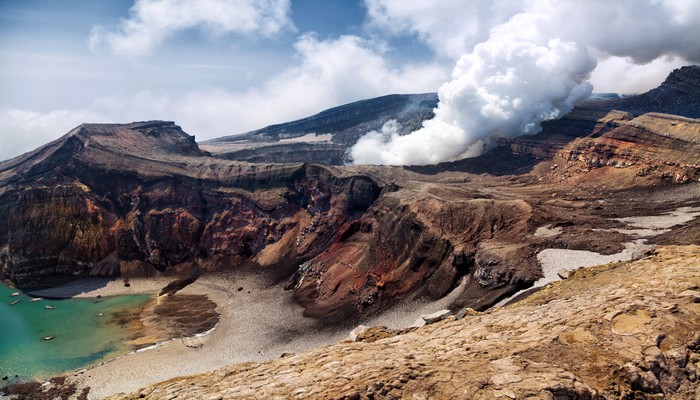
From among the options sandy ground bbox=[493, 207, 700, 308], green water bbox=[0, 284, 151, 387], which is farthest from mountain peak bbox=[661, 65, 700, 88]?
green water bbox=[0, 284, 151, 387]

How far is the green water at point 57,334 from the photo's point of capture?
53.0 m

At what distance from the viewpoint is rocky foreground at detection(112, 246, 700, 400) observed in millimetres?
12539

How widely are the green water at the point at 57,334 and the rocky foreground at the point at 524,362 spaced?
49.5 meters

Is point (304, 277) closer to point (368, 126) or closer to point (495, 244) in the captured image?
point (495, 244)

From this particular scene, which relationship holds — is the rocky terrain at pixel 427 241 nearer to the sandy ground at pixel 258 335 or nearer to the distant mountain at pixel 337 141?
the sandy ground at pixel 258 335

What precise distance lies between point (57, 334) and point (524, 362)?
71104 mm

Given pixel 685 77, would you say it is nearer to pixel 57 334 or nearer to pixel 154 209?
pixel 154 209

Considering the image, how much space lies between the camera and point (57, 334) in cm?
6253

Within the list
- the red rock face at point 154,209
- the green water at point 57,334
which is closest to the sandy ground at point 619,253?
the red rock face at point 154,209

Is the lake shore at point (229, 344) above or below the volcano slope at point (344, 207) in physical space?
below

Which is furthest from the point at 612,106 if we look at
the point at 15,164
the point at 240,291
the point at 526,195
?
the point at 15,164

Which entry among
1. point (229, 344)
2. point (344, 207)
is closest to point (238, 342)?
point (229, 344)

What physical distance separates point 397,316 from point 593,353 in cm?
3461

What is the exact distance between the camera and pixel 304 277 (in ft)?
224
